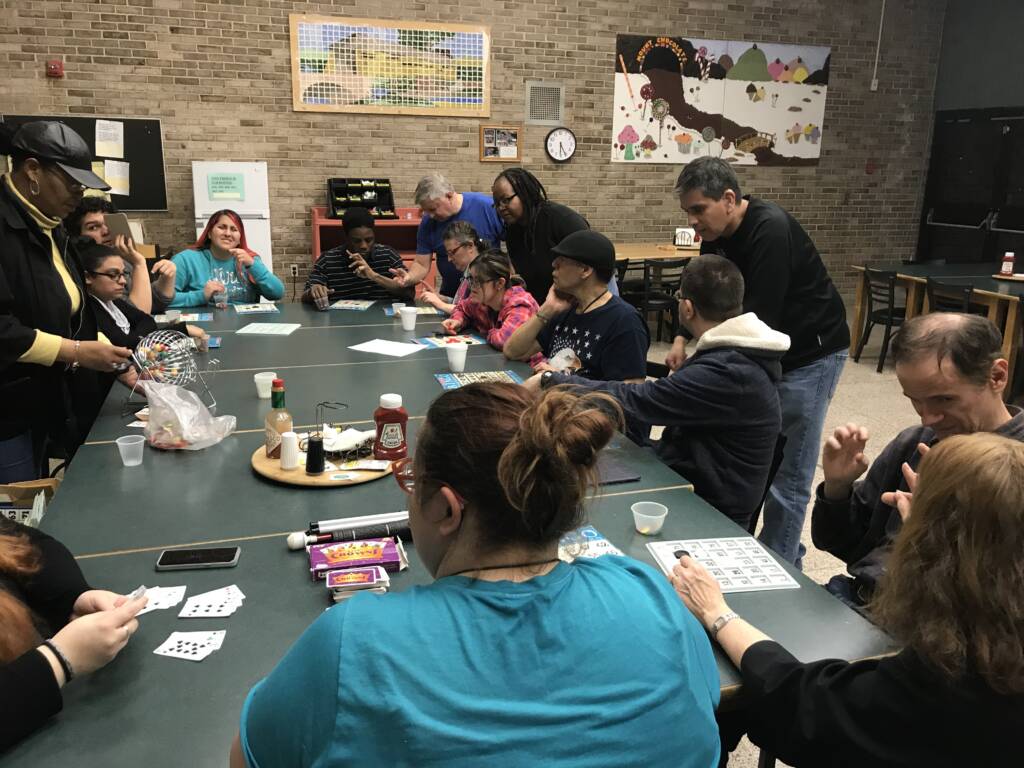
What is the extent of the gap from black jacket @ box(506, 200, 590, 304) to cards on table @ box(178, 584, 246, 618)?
296 centimetres

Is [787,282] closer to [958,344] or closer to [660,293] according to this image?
[958,344]

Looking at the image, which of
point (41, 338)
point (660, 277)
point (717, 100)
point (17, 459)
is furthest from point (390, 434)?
point (717, 100)

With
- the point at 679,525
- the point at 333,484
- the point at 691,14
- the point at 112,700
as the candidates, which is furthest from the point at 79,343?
the point at 691,14

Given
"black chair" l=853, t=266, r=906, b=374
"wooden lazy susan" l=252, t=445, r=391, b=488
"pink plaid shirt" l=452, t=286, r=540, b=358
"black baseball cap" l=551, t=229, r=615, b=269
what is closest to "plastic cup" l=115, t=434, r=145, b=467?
"wooden lazy susan" l=252, t=445, r=391, b=488

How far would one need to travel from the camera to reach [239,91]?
7918 millimetres

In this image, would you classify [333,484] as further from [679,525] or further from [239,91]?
[239,91]

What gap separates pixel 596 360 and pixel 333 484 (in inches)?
55.1

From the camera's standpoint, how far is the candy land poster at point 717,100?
8992 millimetres

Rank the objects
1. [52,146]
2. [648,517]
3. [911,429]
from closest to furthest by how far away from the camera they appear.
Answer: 1. [648,517]
2. [911,429]
3. [52,146]

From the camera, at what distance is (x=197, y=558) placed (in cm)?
192

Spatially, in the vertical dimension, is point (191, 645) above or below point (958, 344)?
below

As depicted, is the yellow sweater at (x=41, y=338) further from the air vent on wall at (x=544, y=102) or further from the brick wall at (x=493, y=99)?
the air vent on wall at (x=544, y=102)

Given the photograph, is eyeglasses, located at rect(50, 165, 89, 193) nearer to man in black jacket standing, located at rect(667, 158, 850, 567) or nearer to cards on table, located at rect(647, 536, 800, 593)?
man in black jacket standing, located at rect(667, 158, 850, 567)

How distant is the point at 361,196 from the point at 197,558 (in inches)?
264
